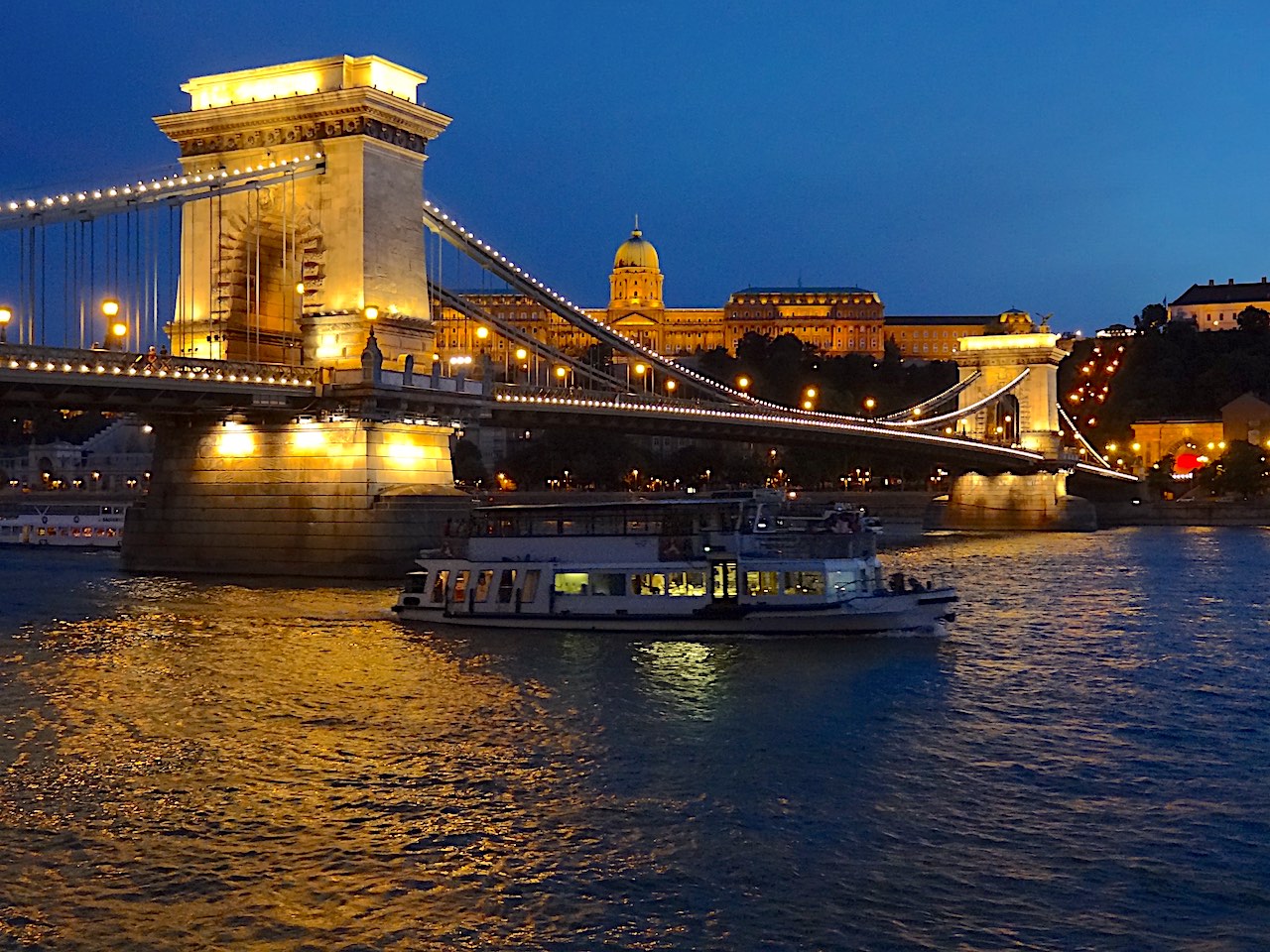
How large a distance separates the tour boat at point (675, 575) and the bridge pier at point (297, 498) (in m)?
8.86

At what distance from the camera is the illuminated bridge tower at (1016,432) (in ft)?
265

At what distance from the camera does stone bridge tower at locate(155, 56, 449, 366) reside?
40969mm

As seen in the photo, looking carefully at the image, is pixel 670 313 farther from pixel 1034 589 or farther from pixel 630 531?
pixel 630 531

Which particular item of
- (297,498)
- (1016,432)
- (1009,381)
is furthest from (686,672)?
(1009,381)

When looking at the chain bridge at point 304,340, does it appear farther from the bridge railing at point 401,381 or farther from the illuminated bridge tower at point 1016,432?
the illuminated bridge tower at point 1016,432

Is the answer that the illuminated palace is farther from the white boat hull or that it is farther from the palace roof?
the white boat hull

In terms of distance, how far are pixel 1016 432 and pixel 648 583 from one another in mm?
66905

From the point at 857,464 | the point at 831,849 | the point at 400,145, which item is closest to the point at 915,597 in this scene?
the point at 831,849

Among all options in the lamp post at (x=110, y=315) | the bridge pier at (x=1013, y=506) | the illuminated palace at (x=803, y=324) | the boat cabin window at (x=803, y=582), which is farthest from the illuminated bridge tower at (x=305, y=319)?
the illuminated palace at (x=803, y=324)

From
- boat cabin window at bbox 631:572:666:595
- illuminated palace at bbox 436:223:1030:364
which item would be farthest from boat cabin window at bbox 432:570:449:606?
illuminated palace at bbox 436:223:1030:364

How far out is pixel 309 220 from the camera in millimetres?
41781

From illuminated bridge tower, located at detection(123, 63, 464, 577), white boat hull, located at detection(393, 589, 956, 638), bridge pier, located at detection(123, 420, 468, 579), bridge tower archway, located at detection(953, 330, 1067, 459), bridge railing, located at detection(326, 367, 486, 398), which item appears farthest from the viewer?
bridge tower archway, located at detection(953, 330, 1067, 459)

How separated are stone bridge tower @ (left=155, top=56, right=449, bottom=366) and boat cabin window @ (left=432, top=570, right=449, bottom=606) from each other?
12.7 m

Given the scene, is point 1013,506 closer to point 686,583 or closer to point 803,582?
point 803,582
